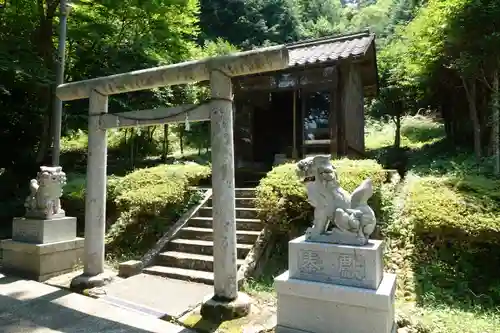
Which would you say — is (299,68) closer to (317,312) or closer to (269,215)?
(269,215)

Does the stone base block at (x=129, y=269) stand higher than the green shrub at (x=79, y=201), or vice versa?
the green shrub at (x=79, y=201)

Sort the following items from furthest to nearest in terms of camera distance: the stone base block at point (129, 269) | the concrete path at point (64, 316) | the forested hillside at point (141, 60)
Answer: the forested hillside at point (141, 60)
the stone base block at point (129, 269)
the concrete path at point (64, 316)

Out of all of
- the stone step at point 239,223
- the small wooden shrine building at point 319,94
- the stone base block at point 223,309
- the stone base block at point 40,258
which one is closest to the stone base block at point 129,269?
the stone base block at point 40,258

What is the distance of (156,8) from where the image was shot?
543 inches

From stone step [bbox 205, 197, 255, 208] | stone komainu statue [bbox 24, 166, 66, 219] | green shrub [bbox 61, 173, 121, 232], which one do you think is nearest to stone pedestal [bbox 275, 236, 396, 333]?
stone step [bbox 205, 197, 255, 208]

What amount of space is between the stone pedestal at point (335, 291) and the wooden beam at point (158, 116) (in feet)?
7.65

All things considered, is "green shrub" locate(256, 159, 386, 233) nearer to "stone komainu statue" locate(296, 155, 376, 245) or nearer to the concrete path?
"stone komainu statue" locate(296, 155, 376, 245)

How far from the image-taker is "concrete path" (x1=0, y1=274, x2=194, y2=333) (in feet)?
14.6

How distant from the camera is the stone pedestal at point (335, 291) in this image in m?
3.56

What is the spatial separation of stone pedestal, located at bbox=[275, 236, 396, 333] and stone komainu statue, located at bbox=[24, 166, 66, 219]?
196 inches

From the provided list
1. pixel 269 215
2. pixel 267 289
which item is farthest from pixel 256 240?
pixel 267 289

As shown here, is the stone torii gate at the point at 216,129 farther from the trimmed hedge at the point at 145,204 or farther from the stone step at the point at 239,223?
the stone step at the point at 239,223

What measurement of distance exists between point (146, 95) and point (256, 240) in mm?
9962

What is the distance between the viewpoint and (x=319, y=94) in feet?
40.1
